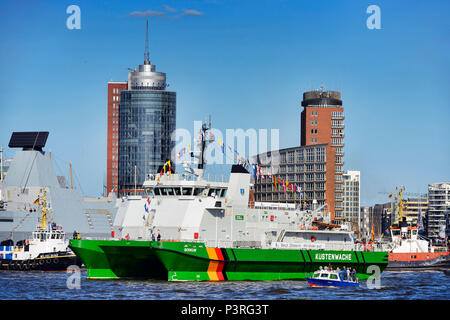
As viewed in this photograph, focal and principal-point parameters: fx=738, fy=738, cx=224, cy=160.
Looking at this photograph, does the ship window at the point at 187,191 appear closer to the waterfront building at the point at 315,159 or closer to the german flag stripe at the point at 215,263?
the german flag stripe at the point at 215,263

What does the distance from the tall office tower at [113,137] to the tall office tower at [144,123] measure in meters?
3.97

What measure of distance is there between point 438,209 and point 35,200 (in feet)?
350

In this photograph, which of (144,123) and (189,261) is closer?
(189,261)

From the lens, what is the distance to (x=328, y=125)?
479 feet

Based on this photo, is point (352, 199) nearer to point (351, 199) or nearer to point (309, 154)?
point (351, 199)

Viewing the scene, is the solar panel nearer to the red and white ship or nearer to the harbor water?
the red and white ship

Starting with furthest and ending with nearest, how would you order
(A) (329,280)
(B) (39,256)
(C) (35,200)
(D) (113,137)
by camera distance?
(D) (113,137) → (C) (35,200) → (B) (39,256) → (A) (329,280)

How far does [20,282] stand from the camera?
50875 millimetres

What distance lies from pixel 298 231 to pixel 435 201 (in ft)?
432

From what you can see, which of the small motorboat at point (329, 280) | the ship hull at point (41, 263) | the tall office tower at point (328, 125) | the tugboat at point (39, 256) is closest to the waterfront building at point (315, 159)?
the tall office tower at point (328, 125)

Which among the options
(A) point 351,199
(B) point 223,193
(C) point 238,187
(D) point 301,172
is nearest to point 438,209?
(A) point 351,199

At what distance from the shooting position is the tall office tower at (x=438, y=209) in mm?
165375

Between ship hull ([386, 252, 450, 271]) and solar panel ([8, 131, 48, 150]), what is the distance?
2589 inches
